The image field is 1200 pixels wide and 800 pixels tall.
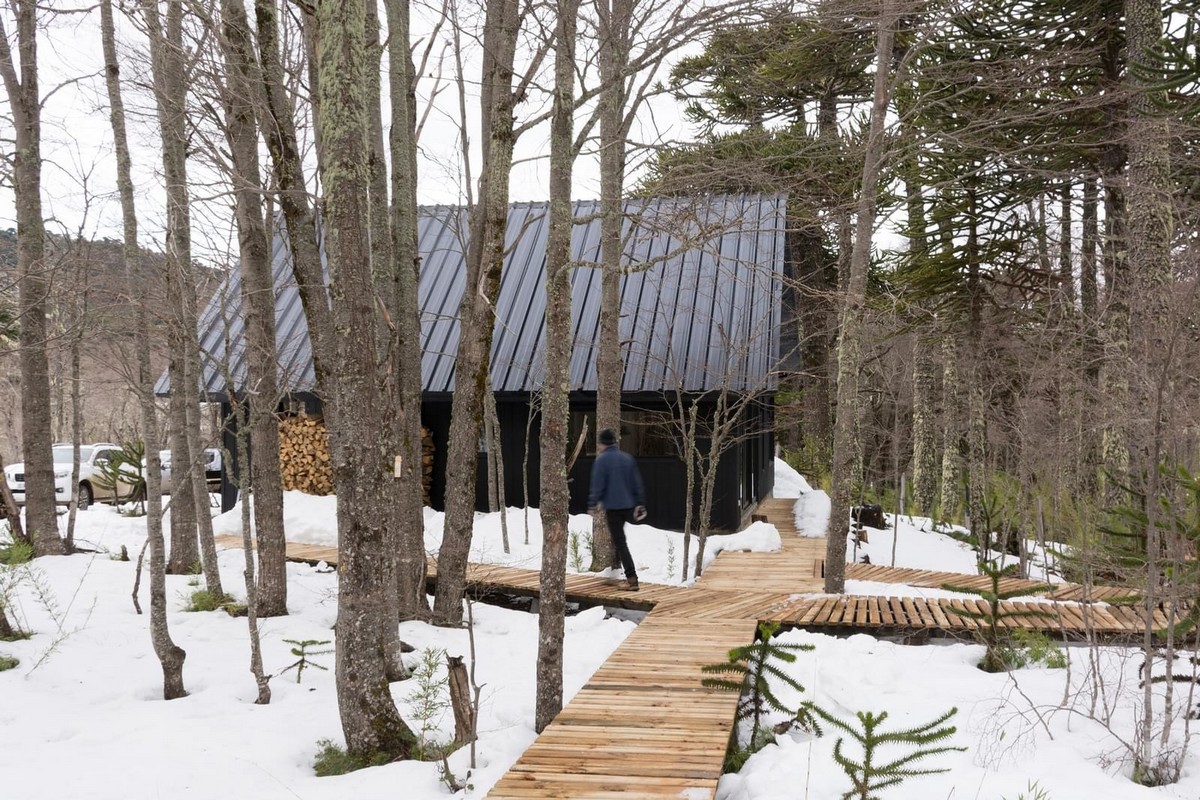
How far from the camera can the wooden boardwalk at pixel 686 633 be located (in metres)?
4.38

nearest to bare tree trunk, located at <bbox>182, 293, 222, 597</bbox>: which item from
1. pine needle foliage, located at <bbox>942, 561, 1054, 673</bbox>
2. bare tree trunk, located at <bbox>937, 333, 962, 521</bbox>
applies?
pine needle foliage, located at <bbox>942, 561, 1054, 673</bbox>

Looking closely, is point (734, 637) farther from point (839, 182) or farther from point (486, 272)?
point (839, 182)

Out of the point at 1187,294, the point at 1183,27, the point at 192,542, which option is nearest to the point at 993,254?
the point at 1183,27

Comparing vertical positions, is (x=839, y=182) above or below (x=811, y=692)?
above

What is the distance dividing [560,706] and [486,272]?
3.78 metres

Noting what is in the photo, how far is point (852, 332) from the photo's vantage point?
30.2ft

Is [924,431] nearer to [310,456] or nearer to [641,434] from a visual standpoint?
[641,434]

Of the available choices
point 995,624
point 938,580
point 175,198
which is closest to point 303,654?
point 175,198

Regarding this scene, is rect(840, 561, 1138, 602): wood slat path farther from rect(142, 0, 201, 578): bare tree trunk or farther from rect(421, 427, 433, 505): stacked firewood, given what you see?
rect(142, 0, 201, 578): bare tree trunk

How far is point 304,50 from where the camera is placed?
7.94 m

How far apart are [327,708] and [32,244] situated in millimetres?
6755

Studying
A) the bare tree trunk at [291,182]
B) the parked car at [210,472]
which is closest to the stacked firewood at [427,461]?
the parked car at [210,472]

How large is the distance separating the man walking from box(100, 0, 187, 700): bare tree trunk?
4332mm

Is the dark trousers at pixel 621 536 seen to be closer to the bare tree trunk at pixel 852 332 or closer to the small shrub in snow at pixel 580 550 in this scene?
the small shrub in snow at pixel 580 550
